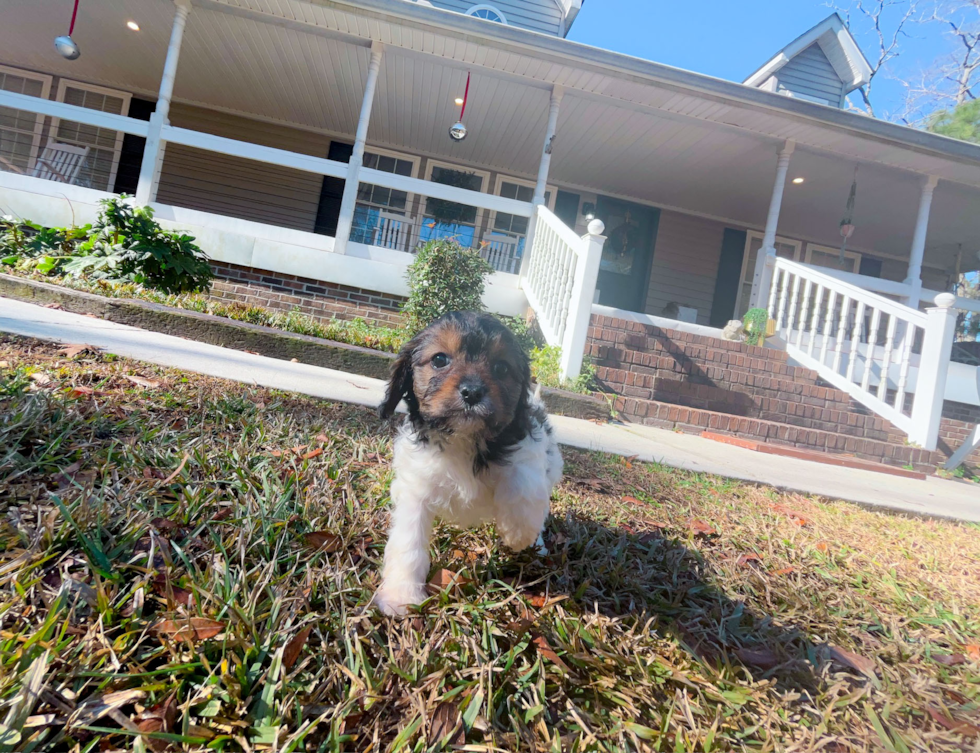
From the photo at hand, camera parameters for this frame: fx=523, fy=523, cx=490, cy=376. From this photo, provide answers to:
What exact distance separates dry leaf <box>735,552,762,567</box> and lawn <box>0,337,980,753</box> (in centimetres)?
1

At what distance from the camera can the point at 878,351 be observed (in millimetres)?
8859

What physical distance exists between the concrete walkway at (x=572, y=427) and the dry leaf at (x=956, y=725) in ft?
8.08

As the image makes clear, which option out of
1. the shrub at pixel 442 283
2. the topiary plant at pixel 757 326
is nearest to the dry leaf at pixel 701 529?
the shrub at pixel 442 283

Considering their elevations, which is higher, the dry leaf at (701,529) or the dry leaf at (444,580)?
the dry leaf at (701,529)

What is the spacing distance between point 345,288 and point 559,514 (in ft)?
22.6

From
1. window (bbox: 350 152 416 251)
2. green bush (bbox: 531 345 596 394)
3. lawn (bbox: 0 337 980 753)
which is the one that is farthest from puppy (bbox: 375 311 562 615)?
window (bbox: 350 152 416 251)

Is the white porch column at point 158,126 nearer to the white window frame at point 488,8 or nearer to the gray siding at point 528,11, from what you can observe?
the white window frame at point 488,8

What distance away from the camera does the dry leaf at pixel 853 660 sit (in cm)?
159

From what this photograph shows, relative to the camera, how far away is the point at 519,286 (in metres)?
8.91

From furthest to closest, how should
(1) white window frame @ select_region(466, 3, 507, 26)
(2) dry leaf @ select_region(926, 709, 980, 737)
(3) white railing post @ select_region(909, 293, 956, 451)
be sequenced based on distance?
(1) white window frame @ select_region(466, 3, 507, 26) < (3) white railing post @ select_region(909, 293, 956, 451) < (2) dry leaf @ select_region(926, 709, 980, 737)

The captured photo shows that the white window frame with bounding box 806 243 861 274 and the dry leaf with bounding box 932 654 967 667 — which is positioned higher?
the white window frame with bounding box 806 243 861 274

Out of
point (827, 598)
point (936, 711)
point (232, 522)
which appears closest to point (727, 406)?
point (827, 598)

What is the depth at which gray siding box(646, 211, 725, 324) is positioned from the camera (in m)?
14.1

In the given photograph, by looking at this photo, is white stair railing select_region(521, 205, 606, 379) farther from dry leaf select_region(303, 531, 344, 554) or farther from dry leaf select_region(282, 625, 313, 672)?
dry leaf select_region(282, 625, 313, 672)
